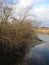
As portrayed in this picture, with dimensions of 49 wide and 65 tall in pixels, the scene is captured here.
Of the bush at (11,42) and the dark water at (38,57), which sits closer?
the dark water at (38,57)

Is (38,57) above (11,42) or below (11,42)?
below

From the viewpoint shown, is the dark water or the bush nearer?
the dark water

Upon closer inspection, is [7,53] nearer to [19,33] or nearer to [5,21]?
[5,21]

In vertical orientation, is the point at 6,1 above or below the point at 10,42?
above

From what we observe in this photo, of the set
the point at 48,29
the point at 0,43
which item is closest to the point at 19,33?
the point at 0,43

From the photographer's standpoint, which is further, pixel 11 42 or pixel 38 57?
pixel 11 42

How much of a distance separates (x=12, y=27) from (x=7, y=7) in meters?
2.11

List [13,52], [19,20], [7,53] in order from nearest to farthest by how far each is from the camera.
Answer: [7,53] → [13,52] → [19,20]

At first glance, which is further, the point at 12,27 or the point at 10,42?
the point at 12,27

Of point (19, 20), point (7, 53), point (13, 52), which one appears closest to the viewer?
point (7, 53)

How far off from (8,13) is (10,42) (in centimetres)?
259

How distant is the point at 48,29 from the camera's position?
48.8 metres

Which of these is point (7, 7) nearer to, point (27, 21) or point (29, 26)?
point (27, 21)

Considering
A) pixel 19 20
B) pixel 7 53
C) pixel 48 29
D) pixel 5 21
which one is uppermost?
pixel 48 29
